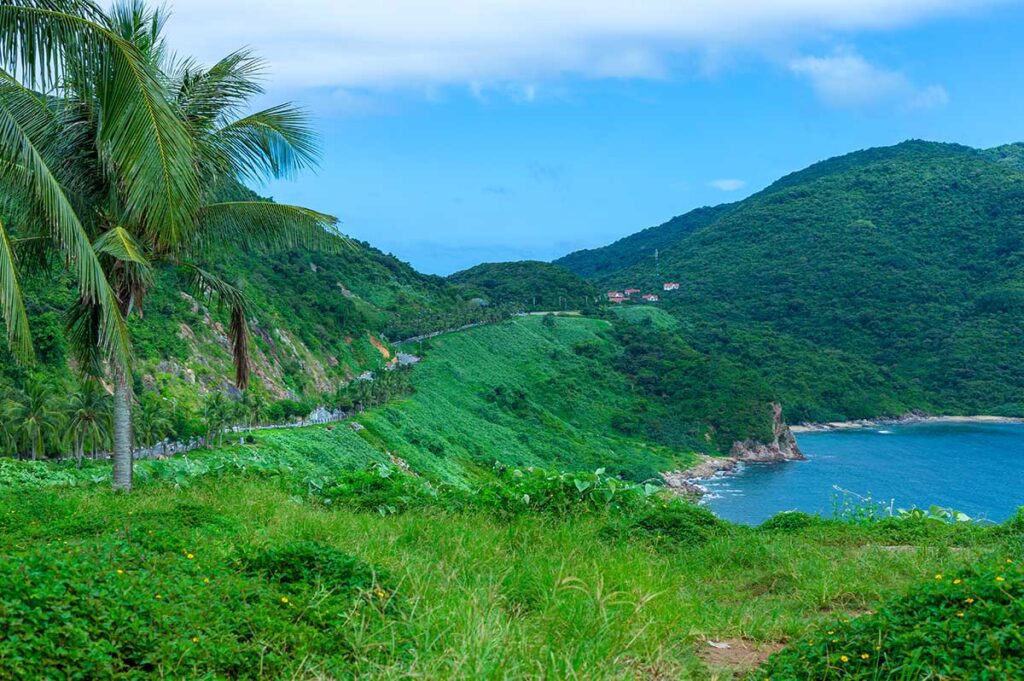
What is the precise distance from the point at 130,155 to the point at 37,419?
27.7 metres

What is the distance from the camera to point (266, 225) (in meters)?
9.90

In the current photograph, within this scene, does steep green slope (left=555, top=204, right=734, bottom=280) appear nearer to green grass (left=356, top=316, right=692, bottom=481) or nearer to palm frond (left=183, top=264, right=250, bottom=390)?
green grass (left=356, top=316, right=692, bottom=481)

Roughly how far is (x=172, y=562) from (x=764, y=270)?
120m

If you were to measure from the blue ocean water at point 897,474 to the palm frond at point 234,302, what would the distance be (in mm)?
42004

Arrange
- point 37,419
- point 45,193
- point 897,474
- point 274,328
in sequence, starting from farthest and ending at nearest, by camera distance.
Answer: point 897,474 → point 274,328 → point 37,419 → point 45,193

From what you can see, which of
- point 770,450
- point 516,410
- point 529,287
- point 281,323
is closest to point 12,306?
point 281,323

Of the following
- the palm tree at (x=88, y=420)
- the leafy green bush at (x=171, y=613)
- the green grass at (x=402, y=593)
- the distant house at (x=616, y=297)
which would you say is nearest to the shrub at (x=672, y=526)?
the green grass at (x=402, y=593)

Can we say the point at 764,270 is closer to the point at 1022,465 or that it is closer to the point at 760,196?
the point at 760,196

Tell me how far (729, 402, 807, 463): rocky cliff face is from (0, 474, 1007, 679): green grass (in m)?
64.5

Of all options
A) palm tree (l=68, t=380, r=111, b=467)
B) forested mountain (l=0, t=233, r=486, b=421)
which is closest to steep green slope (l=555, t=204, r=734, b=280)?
forested mountain (l=0, t=233, r=486, b=421)

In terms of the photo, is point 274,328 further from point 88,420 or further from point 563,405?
point 563,405

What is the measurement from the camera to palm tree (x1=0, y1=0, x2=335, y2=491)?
6.20m

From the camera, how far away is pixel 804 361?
301 feet

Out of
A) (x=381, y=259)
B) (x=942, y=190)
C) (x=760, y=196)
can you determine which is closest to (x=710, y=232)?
(x=760, y=196)
